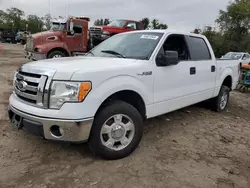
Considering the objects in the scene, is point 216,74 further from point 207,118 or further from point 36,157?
point 36,157

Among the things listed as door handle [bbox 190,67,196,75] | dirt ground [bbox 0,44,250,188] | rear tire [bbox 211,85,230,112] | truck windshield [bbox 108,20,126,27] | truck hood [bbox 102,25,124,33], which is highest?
truck windshield [bbox 108,20,126,27]

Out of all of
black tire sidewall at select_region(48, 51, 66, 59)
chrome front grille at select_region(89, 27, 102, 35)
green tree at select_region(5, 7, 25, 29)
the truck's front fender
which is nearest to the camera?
the truck's front fender

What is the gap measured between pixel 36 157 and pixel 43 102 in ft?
2.79

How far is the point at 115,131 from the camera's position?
342 cm

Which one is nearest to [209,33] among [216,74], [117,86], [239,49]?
[239,49]

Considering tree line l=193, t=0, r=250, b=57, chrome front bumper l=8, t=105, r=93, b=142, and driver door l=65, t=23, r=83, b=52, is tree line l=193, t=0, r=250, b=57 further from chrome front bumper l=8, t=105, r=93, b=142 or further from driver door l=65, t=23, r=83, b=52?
chrome front bumper l=8, t=105, r=93, b=142

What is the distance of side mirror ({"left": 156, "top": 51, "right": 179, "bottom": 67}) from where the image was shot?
398 cm

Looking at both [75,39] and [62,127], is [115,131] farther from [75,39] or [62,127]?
[75,39]

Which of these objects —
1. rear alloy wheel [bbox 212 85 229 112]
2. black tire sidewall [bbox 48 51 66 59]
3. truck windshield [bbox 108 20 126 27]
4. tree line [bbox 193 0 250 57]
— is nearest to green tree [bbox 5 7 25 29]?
tree line [bbox 193 0 250 57]

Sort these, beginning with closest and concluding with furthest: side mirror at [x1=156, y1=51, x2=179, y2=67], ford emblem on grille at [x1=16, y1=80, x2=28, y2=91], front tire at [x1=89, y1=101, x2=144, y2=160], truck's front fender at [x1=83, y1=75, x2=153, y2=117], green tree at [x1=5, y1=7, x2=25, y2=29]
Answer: truck's front fender at [x1=83, y1=75, x2=153, y2=117] < front tire at [x1=89, y1=101, x2=144, y2=160] < ford emblem on grille at [x1=16, y1=80, x2=28, y2=91] < side mirror at [x1=156, y1=51, x2=179, y2=67] < green tree at [x1=5, y1=7, x2=25, y2=29]

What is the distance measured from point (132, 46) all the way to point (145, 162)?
6.13ft

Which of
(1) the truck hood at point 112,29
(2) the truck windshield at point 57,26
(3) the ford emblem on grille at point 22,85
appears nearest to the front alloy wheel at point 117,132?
(3) the ford emblem on grille at point 22,85

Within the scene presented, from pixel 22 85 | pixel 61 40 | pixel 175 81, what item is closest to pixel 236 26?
pixel 61 40

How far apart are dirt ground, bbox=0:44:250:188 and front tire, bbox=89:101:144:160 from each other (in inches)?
5.9
